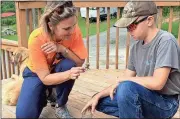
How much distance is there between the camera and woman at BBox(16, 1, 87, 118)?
78.9 inches

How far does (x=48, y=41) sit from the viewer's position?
215cm

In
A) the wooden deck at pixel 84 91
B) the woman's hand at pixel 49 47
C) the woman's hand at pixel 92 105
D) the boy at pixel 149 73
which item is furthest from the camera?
the wooden deck at pixel 84 91

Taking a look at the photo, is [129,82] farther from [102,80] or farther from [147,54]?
[102,80]

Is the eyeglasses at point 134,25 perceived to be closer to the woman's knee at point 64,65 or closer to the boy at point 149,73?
the boy at point 149,73

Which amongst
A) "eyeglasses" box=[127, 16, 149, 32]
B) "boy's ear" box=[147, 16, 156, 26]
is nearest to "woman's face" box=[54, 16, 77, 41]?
"eyeglasses" box=[127, 16, 149, 32]

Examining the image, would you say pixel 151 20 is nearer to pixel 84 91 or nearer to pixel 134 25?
pixel 134 25

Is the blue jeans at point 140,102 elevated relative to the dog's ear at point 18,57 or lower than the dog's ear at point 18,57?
lower

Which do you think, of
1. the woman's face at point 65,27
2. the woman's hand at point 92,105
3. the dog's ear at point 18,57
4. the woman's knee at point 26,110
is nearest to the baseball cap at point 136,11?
the woman's face at point 65,27

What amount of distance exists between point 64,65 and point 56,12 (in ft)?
1.44

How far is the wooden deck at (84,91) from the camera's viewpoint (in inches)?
101

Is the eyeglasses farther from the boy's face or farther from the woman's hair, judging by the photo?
the woman's hair

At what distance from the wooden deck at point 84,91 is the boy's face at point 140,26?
88 centimetres

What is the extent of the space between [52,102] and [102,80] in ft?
3.19

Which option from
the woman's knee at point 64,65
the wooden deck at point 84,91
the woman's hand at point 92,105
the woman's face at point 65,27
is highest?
the woman's face at point 65,27
